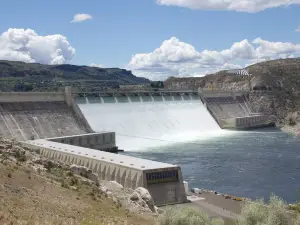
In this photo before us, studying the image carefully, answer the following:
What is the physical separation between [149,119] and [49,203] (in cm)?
5431

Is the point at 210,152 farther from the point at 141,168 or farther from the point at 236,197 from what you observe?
the point at 141,168

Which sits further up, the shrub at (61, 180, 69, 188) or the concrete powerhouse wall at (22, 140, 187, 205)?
the shrub at (61, 180, 69, 188)

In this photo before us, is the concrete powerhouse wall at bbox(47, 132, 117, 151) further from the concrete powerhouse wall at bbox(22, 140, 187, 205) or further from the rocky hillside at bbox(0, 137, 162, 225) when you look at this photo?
the rocky hillside at bbox(0, 137, 162, 225)

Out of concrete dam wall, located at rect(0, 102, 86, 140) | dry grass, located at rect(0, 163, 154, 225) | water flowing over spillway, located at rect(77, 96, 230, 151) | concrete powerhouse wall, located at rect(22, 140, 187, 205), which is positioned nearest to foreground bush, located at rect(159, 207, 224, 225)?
dry grass, located at rect(0, 163, 154, 225)

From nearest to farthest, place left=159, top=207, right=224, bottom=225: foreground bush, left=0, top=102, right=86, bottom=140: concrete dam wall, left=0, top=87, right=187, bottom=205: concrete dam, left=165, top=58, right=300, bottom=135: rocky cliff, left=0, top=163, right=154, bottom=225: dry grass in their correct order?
left=0, top=163, right=154, bottom=225: dry grass → left=159, top=207, right=224, bottom=225: foreground bush → left=0, top=87, right=187, bottom=205: concrete dam → left=0, top=102, right=86, bottom=140: concrete dam wall → left=165, top=58, right=300, bottom=135: rocky cliff

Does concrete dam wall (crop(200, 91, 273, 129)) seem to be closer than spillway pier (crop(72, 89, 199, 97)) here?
No

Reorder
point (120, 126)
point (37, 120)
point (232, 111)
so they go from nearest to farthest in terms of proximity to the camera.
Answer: point (37, 120), point (120, 126), point (232, 111)

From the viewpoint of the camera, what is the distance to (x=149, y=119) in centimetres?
7288

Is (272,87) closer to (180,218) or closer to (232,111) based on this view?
(232,111)

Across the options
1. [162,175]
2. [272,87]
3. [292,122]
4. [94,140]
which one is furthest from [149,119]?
[272,87]

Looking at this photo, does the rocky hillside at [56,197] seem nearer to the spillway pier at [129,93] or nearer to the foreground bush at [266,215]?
the foreground bush at [266,215]

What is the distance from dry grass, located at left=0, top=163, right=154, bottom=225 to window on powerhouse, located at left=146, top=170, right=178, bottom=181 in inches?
367

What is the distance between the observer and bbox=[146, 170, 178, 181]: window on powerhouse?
3272 cm

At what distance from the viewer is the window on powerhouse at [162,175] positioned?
3272cm
